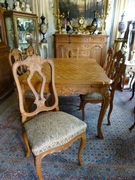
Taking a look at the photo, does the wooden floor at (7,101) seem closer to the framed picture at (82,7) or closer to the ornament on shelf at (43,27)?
the ornament on shelf at (43,27)

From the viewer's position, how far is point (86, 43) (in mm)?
3752

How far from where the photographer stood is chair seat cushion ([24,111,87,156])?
3.39 feet

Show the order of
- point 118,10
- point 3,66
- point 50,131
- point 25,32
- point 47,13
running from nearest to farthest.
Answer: point 50,131 < point 3,66 < point 25,32 < point 118,10 < point 47,13

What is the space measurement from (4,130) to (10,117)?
1.04 ft

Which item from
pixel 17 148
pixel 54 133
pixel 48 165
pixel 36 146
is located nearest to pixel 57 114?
pixel 54 133

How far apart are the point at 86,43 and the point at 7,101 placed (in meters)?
2.63

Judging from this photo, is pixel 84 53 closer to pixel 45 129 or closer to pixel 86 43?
pixel 86 43

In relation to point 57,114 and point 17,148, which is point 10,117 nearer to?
point 17,148

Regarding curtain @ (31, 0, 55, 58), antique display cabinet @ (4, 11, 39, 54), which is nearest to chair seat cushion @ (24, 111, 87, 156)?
antique display cabinet @ (4, 11, 39, 54)

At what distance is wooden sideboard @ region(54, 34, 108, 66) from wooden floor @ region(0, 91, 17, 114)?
1789mm

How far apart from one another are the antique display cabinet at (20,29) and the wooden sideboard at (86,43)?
0.63 m

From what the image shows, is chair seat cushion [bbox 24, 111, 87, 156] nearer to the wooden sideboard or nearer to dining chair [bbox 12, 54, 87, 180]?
dining chair [bbox 12, 54, 87, 180]

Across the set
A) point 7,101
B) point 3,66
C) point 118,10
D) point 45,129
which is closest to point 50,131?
point 45,129

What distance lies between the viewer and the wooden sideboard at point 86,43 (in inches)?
145
